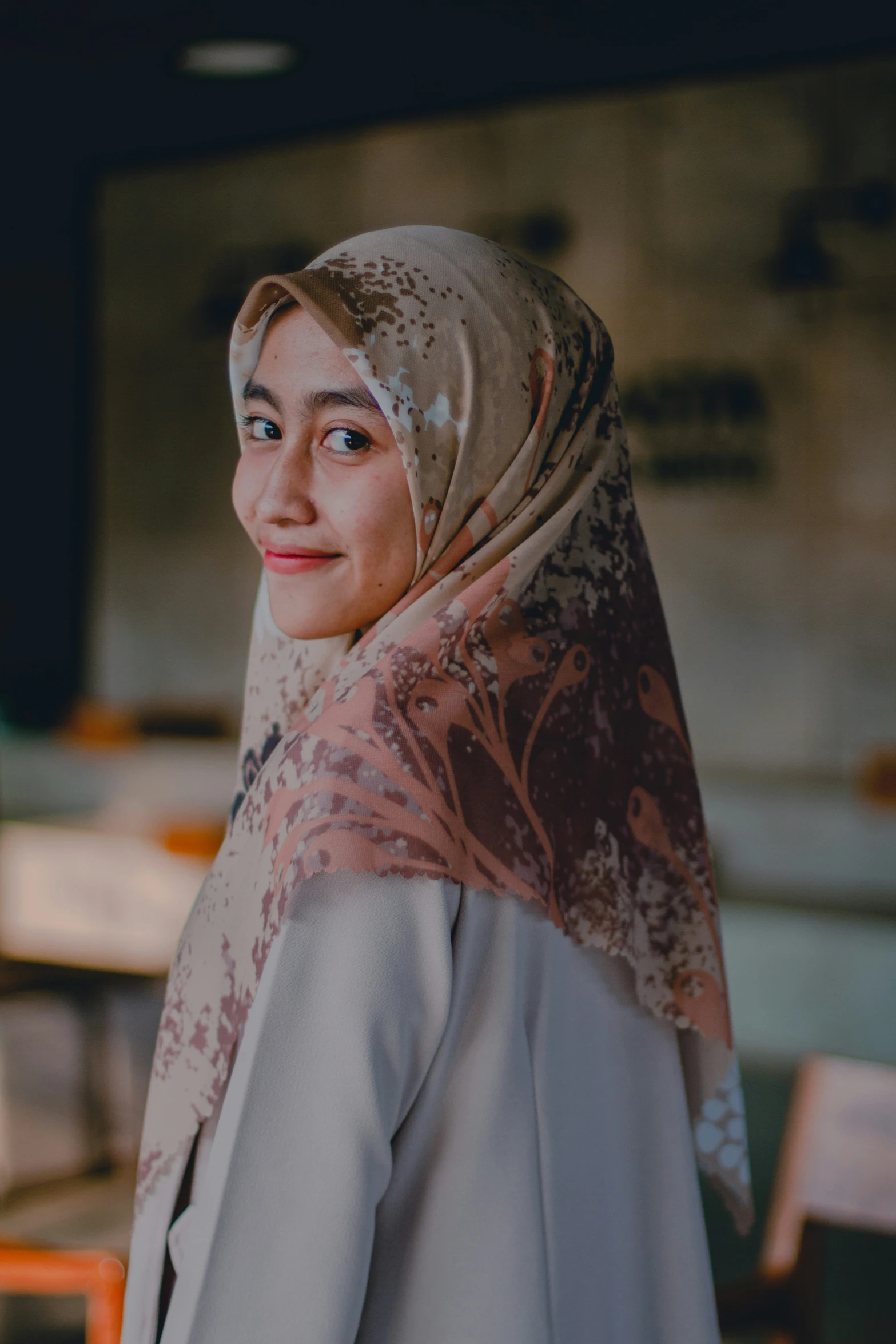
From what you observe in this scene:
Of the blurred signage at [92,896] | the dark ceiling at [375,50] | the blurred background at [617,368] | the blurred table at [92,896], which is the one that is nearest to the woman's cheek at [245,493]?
the blurred background at [617,368]

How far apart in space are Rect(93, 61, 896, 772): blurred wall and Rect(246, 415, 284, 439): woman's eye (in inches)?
139

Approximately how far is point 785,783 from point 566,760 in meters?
3.53

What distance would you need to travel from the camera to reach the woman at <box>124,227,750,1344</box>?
2.39 feet

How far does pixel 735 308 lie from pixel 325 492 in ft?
12.2

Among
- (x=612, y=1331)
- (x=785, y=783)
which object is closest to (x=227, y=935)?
(x=612, y=1331)

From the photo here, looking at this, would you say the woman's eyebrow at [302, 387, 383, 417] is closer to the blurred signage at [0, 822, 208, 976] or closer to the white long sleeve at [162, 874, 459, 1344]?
the white long sleeve at [162, 874, 459, 1344]

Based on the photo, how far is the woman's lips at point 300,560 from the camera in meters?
0.85

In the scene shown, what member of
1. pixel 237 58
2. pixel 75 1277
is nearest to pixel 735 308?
pixel 237 58

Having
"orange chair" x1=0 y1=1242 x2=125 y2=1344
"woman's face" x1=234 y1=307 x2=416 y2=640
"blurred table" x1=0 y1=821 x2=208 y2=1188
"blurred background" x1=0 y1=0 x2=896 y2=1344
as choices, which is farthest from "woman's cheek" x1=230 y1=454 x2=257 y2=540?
"blurred table" x1=0 y1=821 x2=208 y2=1188

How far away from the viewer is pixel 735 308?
13.9 feet

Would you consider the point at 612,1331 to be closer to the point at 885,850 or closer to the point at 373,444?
the point at 373,444

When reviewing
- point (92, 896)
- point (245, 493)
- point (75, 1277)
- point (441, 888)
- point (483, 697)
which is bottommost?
point (92, 896)

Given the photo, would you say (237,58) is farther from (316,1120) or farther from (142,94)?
(316,1120)

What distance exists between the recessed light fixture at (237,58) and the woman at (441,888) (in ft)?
11.8
